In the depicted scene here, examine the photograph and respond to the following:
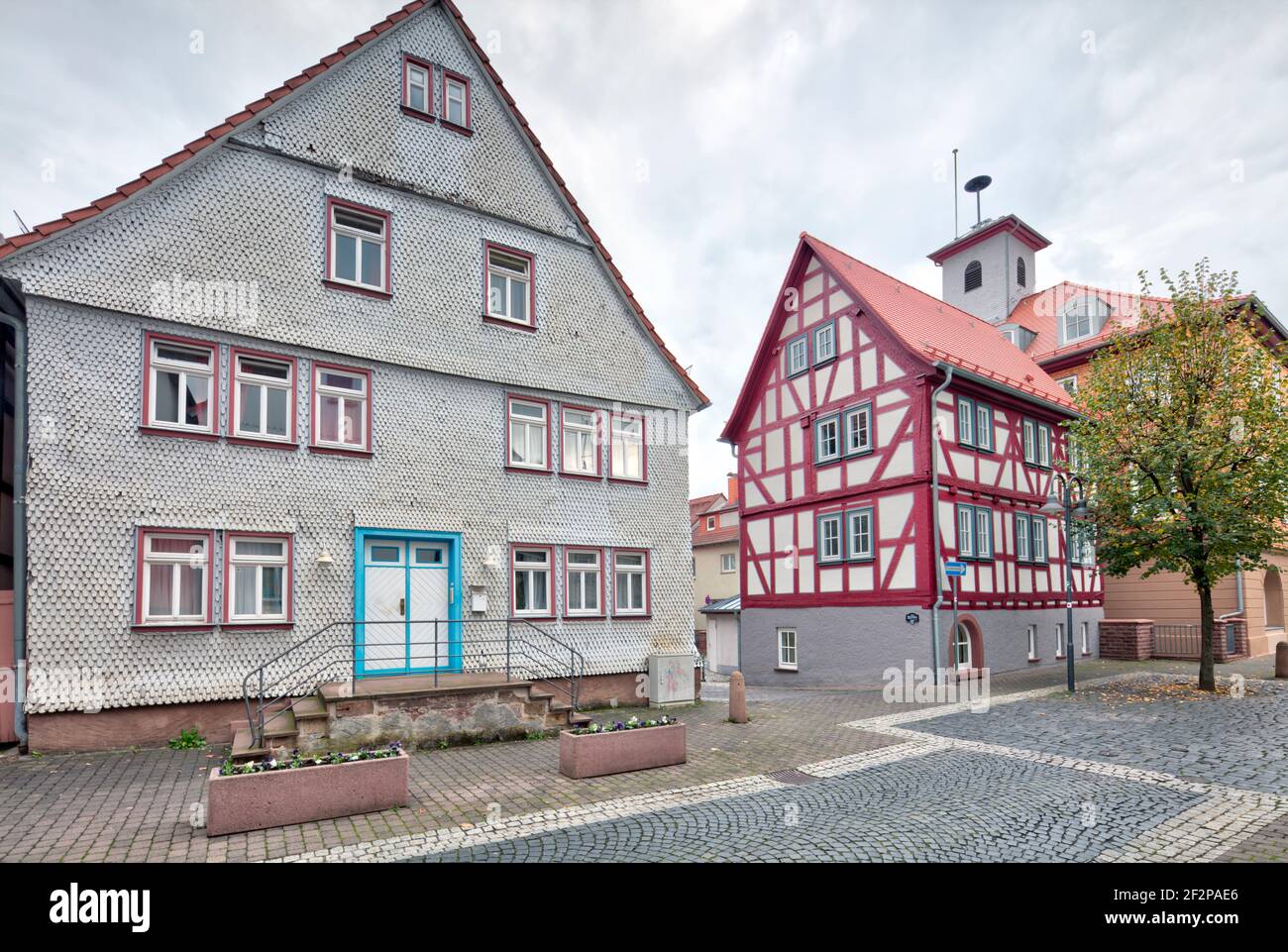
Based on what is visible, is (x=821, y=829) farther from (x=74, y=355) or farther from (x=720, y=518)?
(x=720, y=518)

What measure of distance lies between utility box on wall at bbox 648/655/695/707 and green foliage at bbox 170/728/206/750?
7855 millimetres

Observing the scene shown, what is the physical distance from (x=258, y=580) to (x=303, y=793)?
542 cm

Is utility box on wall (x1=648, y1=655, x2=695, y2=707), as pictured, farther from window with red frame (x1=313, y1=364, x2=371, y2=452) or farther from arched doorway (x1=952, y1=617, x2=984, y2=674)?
arched doorway (x1=952, y1=617, x2=984, y2=674)

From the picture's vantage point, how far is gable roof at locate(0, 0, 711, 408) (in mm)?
10883

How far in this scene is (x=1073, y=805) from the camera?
8070mm

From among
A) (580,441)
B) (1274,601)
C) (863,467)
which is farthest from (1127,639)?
(580,441)

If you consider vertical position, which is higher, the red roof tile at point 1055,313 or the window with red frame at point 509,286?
the red roof tile at point 1055,313

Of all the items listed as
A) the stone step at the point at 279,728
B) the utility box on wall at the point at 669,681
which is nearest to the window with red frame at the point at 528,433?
the utility box on wall at the point at 669,681

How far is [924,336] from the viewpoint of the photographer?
22.5 m

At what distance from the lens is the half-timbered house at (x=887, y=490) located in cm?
1994

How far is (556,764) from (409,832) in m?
3.11

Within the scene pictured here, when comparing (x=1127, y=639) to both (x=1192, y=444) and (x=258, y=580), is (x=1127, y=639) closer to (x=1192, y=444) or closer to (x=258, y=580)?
(x=1192, y=444)

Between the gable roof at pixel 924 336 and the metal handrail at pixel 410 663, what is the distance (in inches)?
476

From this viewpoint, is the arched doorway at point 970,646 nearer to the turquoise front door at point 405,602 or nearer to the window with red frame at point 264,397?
the turquoise front door at point 405,602
